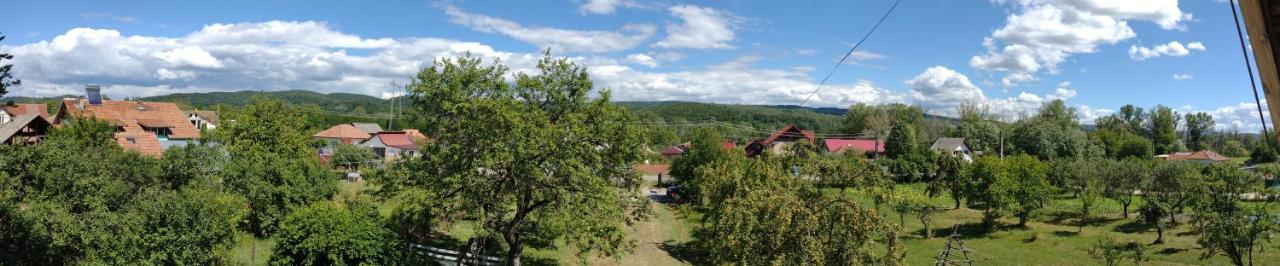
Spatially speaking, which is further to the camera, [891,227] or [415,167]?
[415,167]

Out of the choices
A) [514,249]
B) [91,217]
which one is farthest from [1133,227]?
[91,217]

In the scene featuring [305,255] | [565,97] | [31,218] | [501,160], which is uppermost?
[565,97]

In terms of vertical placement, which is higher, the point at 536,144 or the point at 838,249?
the point at 536,144

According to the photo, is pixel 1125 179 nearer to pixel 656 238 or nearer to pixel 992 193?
pixel 992 193

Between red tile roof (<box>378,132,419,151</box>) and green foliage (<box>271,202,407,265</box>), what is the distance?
1940 inches

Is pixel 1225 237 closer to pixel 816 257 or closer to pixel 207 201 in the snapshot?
pixel 816 257

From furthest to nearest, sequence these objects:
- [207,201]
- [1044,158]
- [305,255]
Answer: [1044,158], [305,255], [207,201]

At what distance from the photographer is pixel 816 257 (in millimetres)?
14727

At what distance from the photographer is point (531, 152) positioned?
1623 centimetres

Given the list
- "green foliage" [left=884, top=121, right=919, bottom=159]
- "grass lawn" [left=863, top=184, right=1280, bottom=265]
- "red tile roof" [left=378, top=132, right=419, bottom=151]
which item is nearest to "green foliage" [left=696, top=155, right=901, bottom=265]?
"grass lawn" [left=863, top=184, right=1280, bottom=265]

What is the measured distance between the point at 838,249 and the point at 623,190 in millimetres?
5891

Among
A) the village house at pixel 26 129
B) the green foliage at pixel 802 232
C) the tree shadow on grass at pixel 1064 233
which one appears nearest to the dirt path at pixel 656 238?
the green foliage at pixel 802 232

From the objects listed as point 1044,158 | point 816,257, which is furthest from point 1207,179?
point 1044,158

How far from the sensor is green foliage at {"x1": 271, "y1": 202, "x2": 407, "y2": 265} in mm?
17016
